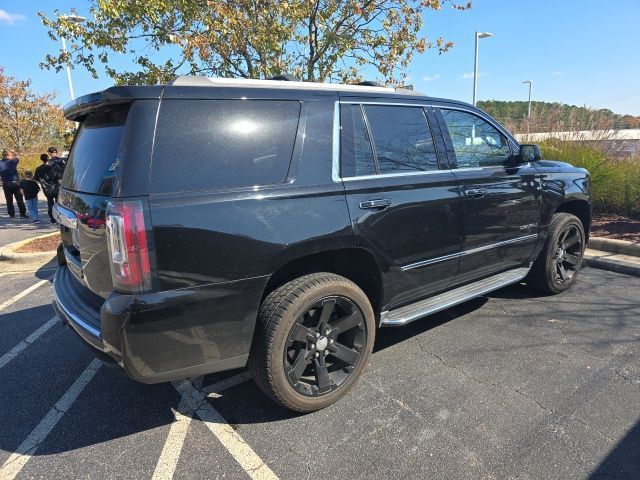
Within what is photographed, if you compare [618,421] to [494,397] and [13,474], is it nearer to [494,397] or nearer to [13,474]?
[494,397]

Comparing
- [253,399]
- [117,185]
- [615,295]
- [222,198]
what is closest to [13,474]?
[253,399]

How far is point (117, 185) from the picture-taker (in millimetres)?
2102

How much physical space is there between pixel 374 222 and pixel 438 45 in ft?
23.2

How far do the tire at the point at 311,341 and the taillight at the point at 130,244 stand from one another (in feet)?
2.33

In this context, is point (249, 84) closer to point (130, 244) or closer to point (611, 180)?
point (130, 244)

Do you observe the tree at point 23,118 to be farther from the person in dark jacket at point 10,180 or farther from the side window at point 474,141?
the side window at point 474,141

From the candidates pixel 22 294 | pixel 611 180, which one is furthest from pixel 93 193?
pixel 611 180

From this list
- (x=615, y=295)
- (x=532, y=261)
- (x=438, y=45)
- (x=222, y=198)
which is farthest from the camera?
(x=438, y=45)

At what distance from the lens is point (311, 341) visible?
2.67 m

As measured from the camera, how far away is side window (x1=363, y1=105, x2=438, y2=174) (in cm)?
300

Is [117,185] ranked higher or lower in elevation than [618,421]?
higher

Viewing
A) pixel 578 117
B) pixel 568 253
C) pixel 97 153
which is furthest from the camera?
pixel 578 117

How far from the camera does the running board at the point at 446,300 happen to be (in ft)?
10.2

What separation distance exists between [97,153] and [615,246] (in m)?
6.70
